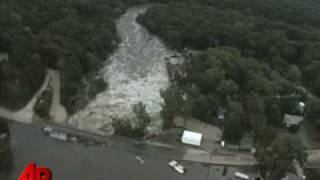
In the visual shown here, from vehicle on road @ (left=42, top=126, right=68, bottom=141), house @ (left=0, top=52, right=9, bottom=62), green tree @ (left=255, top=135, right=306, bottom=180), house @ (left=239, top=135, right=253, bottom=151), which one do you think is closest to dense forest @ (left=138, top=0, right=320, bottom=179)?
green tree @ (left=255, top=135, right=306, bottom=180)

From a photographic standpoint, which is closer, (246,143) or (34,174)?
(34,174)

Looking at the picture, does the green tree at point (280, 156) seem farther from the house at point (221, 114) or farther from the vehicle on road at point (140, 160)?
the vehicle on road at point (140, 160)

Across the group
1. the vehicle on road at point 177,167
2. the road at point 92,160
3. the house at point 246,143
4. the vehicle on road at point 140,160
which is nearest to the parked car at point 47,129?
the road at point 92,160

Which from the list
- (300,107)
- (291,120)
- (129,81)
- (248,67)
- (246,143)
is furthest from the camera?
(129,81)

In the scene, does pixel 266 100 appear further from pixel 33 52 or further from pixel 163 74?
pixel 33 52

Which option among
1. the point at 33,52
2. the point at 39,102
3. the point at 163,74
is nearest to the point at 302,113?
the point at 163,74

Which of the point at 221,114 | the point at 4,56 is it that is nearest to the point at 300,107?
the point at 221,114

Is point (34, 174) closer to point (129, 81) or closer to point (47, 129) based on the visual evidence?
point (47, 129)
